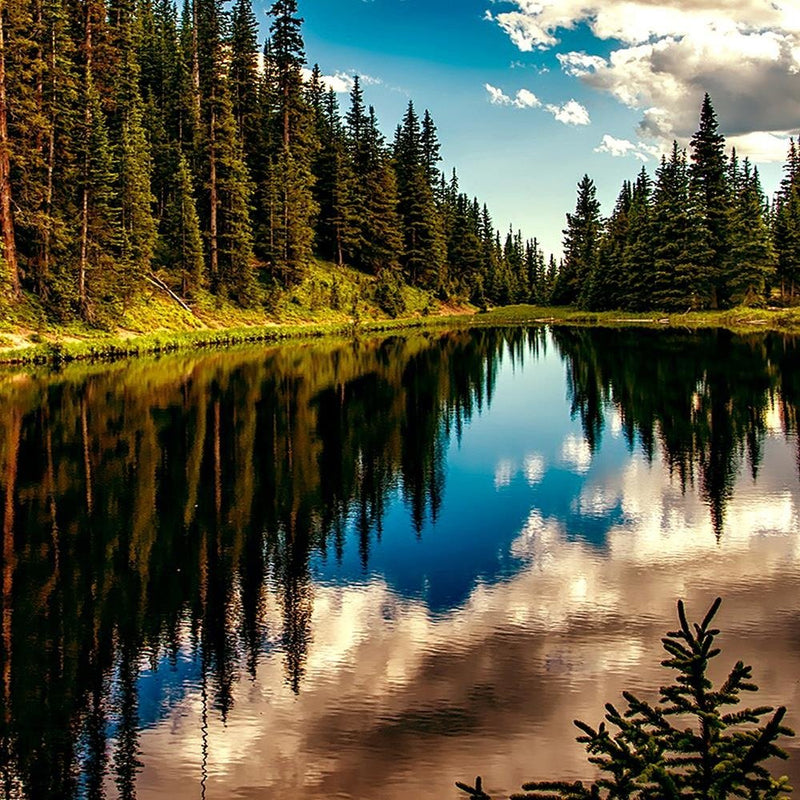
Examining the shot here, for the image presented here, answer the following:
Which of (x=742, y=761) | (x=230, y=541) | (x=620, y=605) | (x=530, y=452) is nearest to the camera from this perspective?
(x=742, y=761)

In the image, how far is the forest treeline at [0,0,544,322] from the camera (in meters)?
44.9

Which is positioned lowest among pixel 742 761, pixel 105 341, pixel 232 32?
pixel 742 761

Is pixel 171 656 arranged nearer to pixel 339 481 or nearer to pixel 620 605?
pixel 620 605

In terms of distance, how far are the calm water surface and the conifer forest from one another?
23399mm

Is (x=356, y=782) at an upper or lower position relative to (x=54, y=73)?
lower

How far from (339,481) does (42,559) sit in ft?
23.1

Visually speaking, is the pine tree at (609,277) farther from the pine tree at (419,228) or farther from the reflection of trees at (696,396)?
the reflection of trees at (696,396)

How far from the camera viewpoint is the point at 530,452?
22172 mm

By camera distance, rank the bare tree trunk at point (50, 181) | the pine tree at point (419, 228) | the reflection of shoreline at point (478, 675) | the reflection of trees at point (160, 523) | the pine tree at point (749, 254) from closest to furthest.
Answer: the reflection of shoreline at point (478, 675) < the reflection of trees at point (160, 523) < the bare tree trunk at point (50, 181) < the pine tree at point (749, 254) < the pine tree at point (419, 228)

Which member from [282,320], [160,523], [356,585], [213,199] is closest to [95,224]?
[213,199]

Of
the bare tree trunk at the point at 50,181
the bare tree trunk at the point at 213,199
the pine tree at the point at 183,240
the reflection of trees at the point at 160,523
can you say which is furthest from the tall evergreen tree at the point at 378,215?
the reflection of trees at the point at 160,523

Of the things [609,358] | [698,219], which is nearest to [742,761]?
[609,358]

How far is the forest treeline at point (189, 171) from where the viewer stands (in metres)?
44.9

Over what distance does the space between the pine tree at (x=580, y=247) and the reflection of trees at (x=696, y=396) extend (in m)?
54.8
